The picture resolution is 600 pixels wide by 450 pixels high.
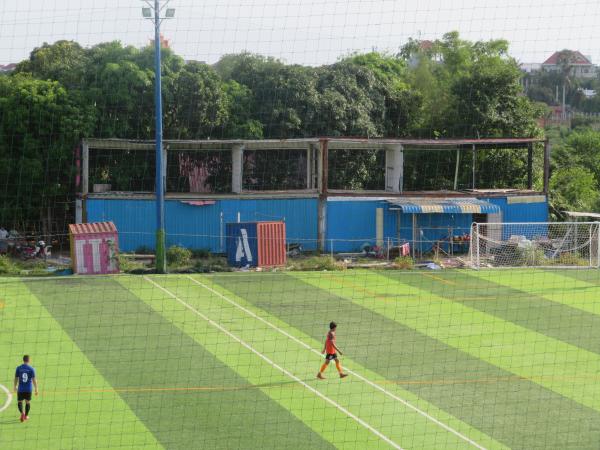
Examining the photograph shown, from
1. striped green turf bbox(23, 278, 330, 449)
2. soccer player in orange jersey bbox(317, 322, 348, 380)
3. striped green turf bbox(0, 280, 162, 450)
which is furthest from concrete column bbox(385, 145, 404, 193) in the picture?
soccer player in orange jersey bbox(317, 322, 348, 380)

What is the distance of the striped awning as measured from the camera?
2980 cm

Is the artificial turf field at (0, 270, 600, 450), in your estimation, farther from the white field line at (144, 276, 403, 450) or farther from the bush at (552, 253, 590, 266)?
the bush at (552, 253, 590, 266)

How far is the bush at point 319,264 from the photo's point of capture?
91.7ft

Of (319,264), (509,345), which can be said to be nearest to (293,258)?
(319,264)

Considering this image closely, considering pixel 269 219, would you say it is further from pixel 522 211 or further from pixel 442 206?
pixel 522 211

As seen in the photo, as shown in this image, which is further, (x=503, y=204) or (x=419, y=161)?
(x=419, y=161)

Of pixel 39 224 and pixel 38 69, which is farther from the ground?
pixel 38 69

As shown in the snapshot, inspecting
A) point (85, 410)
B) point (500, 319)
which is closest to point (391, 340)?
point (500, 319)

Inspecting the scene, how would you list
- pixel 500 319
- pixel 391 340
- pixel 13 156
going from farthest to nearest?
pixel 13 156 → pixel 500 319 → pixel 391 340

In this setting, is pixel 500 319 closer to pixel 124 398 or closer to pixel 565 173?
pixel 124 398

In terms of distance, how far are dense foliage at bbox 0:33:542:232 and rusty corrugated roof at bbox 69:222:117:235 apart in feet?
12.1

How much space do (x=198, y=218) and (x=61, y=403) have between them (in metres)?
15.6

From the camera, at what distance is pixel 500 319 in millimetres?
21250

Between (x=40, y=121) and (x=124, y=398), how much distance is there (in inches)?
672
